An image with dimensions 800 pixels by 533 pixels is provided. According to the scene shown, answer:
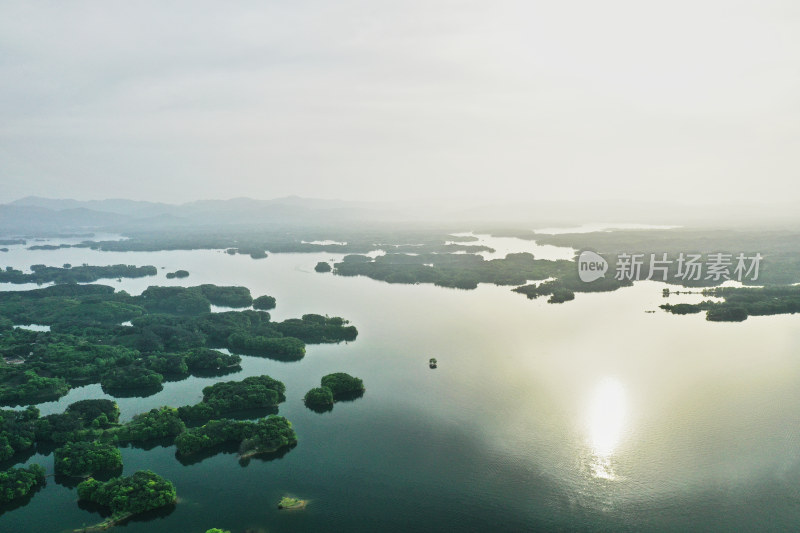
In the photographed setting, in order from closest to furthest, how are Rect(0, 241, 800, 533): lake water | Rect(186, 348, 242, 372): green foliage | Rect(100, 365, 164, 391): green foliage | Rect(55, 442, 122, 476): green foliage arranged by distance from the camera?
Rect(0, 241, 800, 533): lake water → Rect(55, 442, 122, 476): green foliage → Rect(100, 365, 164, 391): green foliage → Rect(186, 348, 242, 372): green foliage

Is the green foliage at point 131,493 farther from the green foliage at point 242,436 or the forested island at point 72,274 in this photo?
the forested island at point 72,274

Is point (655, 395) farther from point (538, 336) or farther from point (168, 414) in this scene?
point (168, 414)

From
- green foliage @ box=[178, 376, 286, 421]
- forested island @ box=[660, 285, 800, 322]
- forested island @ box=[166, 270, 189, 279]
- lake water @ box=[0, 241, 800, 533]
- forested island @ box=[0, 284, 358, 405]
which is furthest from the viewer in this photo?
forested island @ box=[166, 270, 189, 279]

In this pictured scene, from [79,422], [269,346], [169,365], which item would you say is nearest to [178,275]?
[269,346]

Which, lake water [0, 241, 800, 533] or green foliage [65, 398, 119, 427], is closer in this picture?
lake water [0, 241, 800, 533]

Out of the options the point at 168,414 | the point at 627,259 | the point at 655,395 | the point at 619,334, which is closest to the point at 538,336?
the point at 619,334

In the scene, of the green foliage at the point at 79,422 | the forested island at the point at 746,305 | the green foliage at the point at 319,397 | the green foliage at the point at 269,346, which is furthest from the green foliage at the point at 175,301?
the forested island at the point at 746,305

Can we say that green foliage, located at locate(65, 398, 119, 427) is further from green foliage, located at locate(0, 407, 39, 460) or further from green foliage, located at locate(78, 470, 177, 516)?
green foliage, located at locate(78, 470, 177, 516)

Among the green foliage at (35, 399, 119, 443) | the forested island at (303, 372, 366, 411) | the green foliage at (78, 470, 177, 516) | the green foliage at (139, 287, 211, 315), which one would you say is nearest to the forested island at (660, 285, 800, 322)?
the forested island at (303, 372, 366, 411)

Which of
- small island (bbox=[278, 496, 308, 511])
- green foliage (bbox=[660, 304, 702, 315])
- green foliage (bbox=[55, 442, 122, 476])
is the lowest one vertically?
small island (bbox=[278, 496, 308, 511])

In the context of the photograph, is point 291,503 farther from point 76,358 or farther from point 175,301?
point 175,301
